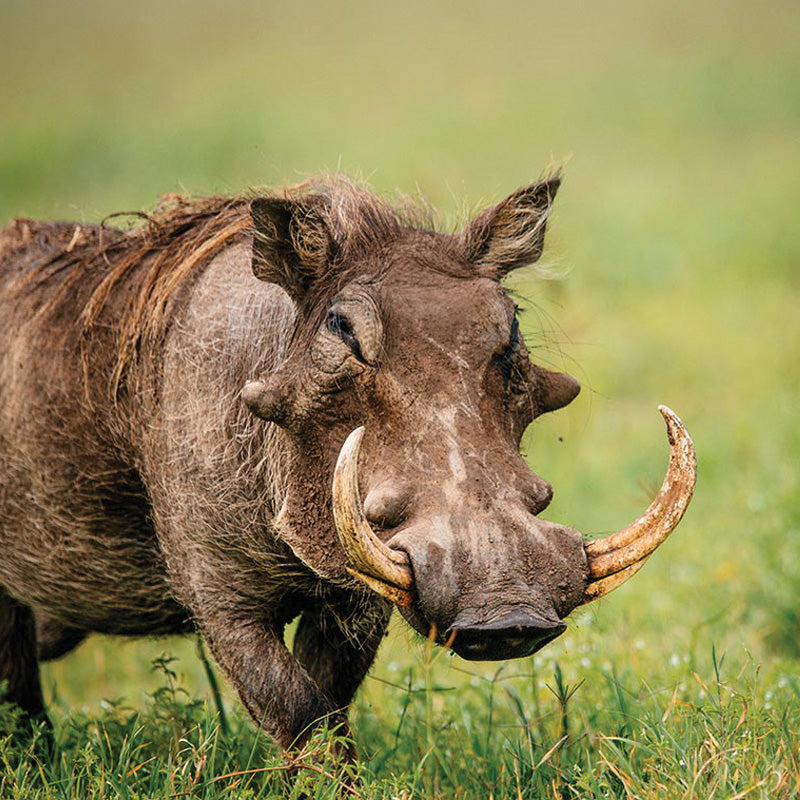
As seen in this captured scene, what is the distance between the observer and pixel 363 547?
8.84 feet

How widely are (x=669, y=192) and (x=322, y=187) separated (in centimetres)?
1135

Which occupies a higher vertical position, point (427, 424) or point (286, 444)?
point (427, 424)

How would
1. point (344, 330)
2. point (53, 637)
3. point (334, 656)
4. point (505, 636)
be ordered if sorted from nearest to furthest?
point (505, 636) → point (344, 330) → point (334, 656) → point (53, 637)

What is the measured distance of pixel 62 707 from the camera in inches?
199

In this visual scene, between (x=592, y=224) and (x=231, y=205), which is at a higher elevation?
(x=231, y=205)

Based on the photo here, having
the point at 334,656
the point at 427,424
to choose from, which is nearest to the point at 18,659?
the point at 334,656

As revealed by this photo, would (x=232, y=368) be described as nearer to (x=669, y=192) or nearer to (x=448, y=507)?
(x=448, y=507)

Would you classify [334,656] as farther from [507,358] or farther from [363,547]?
[363,547]

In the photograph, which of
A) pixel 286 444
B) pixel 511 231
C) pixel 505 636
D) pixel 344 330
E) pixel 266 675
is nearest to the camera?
pixel 505 636

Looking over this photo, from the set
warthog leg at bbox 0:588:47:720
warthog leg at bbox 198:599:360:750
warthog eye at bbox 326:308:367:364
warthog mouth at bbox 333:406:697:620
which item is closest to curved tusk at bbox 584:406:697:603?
warthog mouth at bbox 333:406:697:620

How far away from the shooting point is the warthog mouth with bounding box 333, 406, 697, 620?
8.88 ft

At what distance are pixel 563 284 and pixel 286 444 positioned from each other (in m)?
2.62

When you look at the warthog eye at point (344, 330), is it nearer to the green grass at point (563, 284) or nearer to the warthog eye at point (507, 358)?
the warthog eye at point (507, 358)

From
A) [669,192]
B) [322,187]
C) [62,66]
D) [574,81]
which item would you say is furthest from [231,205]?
[62,66]
